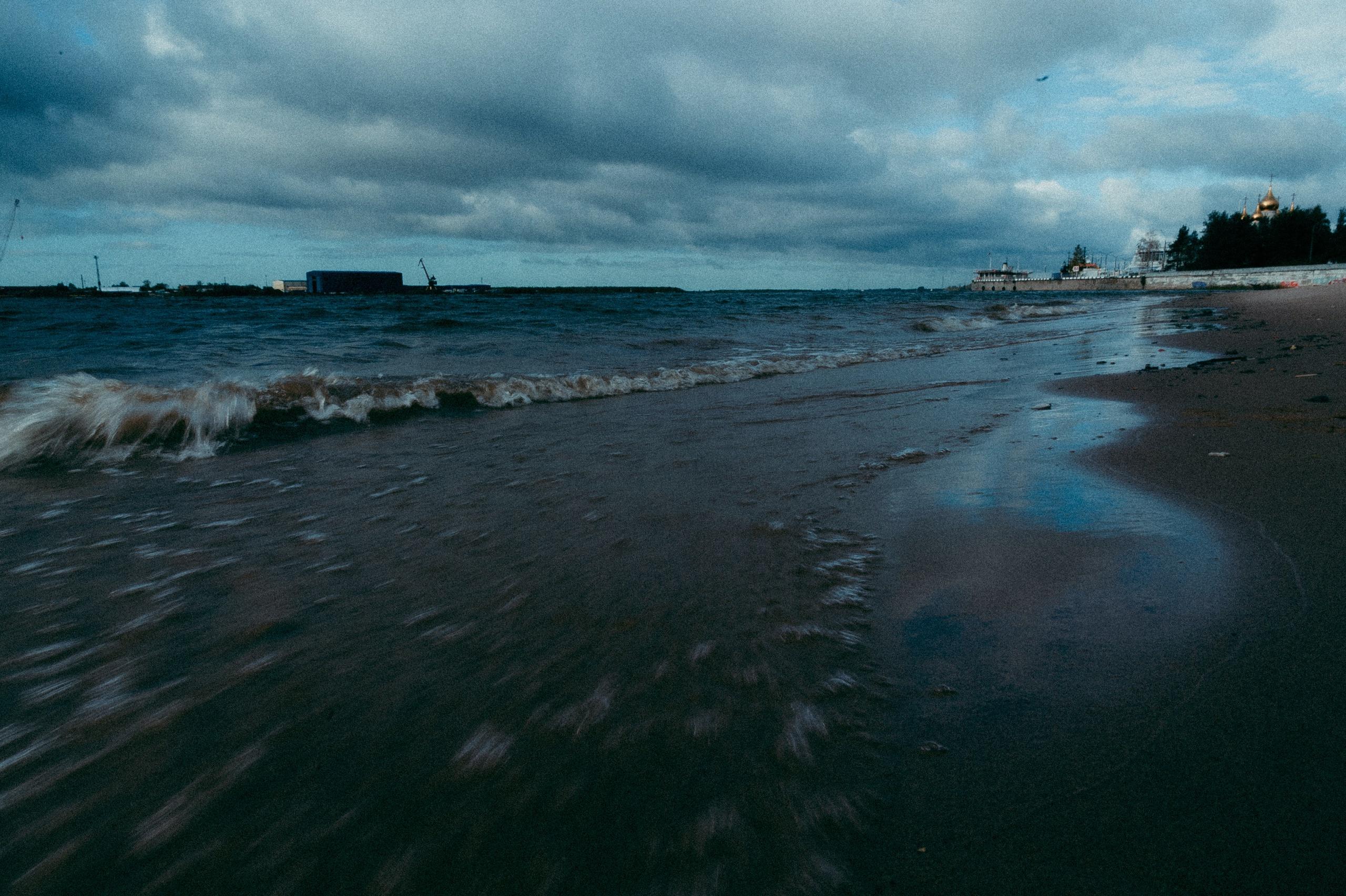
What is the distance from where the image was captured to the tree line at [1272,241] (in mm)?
73625

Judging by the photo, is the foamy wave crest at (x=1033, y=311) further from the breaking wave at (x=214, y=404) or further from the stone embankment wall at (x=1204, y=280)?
the stone embankment wall at (x=1204, y=280)

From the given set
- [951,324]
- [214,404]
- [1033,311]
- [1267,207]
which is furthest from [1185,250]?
[214,404]

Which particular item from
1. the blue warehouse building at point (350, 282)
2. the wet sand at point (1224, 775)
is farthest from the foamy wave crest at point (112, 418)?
the blue warehouse building at point (350, 282)

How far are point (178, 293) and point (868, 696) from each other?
230ft

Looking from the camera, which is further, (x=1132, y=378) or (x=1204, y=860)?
(x=1132, y=378)

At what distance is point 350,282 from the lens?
75.2 meters

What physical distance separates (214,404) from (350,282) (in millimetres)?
79306

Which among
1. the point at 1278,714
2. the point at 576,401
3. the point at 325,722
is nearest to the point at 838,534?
the point at 1278,714

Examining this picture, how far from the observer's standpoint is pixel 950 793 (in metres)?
1.28

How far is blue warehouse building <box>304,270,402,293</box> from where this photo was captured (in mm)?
74375

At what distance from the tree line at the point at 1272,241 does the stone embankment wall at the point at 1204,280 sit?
378cm

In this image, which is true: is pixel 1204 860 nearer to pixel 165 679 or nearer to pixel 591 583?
pixel 591 583

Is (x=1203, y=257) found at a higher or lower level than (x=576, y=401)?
higher

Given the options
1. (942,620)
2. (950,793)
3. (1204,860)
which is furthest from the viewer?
(942,620)
